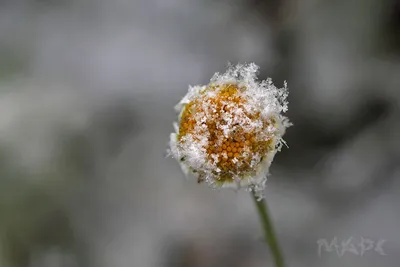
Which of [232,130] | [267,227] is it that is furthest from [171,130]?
[232,130]

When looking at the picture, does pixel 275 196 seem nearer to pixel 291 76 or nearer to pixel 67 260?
pixel 291 76

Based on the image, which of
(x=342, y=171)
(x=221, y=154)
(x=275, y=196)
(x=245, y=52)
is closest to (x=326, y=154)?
(x=342, y=171)

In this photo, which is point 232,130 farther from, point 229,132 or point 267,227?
point 267,227

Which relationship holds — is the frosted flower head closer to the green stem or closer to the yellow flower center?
the yellow flower center

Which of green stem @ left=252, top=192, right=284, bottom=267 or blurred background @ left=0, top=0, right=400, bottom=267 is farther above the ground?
blurred background @ left=0, top=0, right=400, bottom=267

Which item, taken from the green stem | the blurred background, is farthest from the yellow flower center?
the blurred background

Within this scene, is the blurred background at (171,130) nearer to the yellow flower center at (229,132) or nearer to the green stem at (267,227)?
the green stem at (267,227)

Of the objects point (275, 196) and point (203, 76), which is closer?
point (275, 196)
